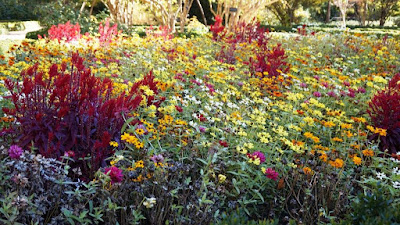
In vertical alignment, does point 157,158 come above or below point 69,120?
below

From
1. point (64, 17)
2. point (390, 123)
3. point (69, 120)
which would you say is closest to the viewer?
point (69, 120)

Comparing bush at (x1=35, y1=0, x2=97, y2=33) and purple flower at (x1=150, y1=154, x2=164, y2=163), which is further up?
bush at (x1=35, y1=0, x2=97, y2=33)

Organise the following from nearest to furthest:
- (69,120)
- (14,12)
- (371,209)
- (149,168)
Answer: (371,209) → (149,168) → (69,120) → (14,12)

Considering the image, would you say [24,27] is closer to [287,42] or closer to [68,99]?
[287,42]

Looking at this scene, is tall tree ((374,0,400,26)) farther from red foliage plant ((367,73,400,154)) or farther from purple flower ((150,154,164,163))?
purple flower ((150,154,164,163))

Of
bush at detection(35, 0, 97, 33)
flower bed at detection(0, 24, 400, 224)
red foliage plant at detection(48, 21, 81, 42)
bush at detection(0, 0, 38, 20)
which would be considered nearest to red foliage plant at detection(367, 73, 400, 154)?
flower bed at detection(0, 24, 400, 224)

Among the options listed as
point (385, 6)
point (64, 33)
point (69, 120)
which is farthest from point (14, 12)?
point (69, 120)

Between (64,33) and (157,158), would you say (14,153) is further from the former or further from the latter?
(64,33)

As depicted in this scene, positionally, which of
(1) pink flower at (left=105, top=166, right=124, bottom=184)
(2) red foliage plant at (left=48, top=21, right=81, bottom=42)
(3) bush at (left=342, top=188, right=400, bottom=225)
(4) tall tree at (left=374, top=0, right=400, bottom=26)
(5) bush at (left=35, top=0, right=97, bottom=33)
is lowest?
(3) bush at (left=342, top=188, right=400, bottom=225)

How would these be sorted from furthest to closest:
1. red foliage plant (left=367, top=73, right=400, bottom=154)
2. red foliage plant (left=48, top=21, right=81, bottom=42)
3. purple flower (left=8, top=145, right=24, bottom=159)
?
red foliage plant (left=48, top=21, right=81, bottom=42)
red foliage plant (left=367, top=73, right=400, bottom=154)
purple flower (left=8, top=145, right=24, bottom=159)

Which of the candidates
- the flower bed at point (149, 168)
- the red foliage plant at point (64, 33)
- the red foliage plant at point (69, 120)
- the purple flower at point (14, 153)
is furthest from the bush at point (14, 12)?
the purple flower at point (14, 153)

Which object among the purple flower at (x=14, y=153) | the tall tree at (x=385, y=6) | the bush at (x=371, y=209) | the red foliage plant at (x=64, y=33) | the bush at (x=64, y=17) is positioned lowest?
the bush at (x=371, y=209)

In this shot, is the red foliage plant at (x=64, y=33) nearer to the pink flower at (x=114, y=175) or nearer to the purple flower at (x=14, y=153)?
the purple flower at (x=14, y=153)

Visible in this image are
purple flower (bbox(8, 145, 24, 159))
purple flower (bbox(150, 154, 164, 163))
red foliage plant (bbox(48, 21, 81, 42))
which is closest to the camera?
purple flower (bbox(8, 145, 24, 159))
